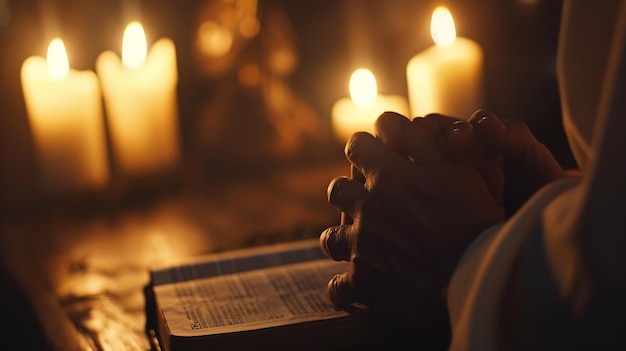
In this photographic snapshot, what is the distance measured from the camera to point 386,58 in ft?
5.88

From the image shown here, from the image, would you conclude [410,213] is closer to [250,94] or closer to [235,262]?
[235,262]

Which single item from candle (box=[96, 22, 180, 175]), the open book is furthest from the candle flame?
the open book

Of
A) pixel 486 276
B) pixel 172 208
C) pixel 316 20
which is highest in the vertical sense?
pixel 316 20

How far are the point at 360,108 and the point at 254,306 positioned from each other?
2.30 feet

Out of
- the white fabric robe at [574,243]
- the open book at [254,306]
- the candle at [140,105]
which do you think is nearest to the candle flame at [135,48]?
the candle at [140,105]

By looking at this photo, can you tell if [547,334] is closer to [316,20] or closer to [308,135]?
[308,135]

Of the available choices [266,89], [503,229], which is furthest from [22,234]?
[503,229]

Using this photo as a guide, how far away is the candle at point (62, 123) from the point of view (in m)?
1.31

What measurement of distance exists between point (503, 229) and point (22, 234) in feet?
2.94

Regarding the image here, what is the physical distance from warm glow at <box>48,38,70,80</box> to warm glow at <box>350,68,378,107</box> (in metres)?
0.48

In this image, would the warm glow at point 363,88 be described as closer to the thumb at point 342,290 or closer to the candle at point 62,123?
the candle at point 62,123

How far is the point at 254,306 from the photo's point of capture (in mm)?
729

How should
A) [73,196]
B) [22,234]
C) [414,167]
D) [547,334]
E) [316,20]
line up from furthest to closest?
[316,20] → [73,196] → [22,234] → [414,167] → [547,334]

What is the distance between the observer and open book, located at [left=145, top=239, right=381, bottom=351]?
2.11 feet
